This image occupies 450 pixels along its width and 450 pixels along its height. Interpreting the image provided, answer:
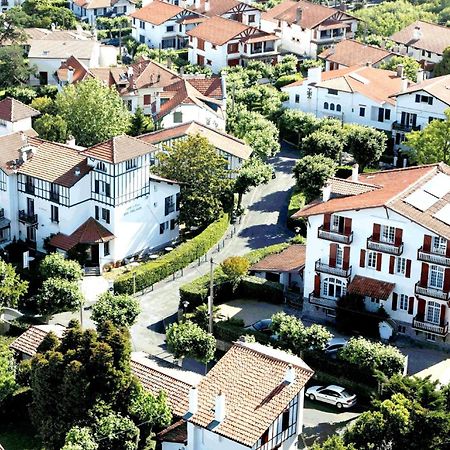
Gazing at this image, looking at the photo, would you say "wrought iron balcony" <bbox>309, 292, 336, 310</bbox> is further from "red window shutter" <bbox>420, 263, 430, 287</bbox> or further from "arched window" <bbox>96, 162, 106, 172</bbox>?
"arched window" <bbox>96, 162, 106, 172</bbox>

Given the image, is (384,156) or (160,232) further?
(384,156)

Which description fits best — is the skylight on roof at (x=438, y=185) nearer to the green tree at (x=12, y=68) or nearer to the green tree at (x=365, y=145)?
the green tree at (x=365, y=145)

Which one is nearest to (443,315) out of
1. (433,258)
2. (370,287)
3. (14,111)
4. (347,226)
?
(433,258)

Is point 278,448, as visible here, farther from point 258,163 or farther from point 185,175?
point 258,163

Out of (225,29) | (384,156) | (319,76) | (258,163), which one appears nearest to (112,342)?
(258,163)

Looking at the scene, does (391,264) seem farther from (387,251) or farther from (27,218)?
(27,218)

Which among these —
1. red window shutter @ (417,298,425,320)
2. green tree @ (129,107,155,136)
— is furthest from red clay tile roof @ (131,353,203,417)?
green tree @ (129,107,155,136)

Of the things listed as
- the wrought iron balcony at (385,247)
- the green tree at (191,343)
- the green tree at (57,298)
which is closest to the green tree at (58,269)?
the green tree at (57,298)
